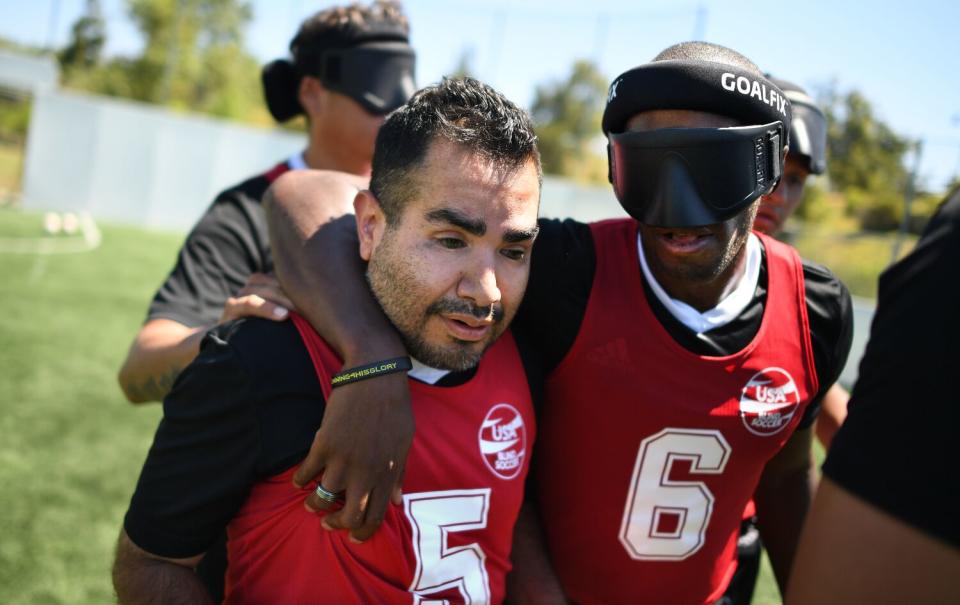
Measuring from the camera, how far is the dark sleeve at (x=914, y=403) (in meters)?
1.01

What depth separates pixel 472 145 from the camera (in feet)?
6.37

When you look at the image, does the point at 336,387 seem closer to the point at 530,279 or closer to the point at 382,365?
the point at 382,365

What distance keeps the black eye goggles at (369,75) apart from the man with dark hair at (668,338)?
1358mm

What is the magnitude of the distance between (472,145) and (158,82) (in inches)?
1645

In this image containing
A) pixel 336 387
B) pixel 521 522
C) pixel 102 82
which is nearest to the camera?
pixel 336 387

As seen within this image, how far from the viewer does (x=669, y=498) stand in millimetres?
2271

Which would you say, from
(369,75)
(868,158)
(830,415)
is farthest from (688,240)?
(868,158)

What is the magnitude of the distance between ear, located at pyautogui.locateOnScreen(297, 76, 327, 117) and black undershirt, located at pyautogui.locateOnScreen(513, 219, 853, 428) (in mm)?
1718

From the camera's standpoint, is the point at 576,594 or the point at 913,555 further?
the point at 576,594

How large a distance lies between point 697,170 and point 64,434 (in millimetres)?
5771

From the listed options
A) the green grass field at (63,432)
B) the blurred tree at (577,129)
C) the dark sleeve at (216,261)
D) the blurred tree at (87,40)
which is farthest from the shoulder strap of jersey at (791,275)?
the blurred tree at (87,40)

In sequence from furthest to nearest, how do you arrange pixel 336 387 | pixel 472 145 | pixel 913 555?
1. pixel 472 145
2. pixel 336 387
3. pixel 913 555

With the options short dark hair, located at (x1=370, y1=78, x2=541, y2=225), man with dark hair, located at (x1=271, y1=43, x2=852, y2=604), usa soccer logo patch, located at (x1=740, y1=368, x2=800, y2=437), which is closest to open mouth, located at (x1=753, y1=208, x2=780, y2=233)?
man with dark hair, located at (x1=271, y1=43, x2=852, y2=604)

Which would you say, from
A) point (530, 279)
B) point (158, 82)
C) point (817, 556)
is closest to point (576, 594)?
Answer: point (530, 279)
